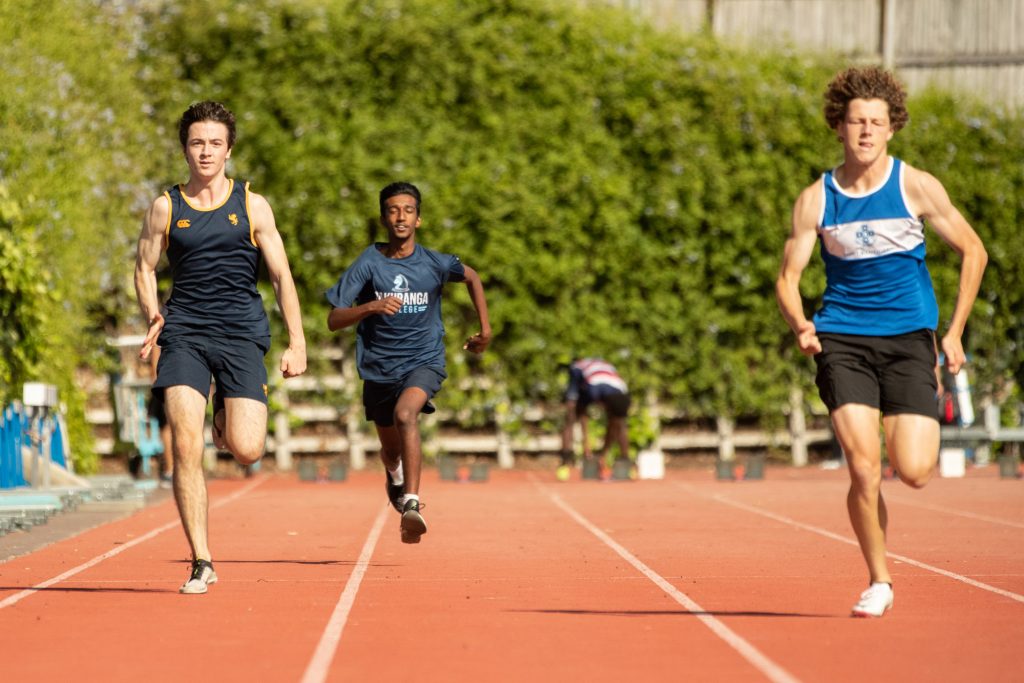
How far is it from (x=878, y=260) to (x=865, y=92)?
0.68 meters

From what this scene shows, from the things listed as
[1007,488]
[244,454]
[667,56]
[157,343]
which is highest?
[667,56]

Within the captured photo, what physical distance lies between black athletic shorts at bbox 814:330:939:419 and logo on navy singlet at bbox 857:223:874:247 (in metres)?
0.37

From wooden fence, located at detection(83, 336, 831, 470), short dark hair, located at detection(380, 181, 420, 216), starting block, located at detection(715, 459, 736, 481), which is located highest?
short dark hair, located at detection(380, 181, 420, 216)

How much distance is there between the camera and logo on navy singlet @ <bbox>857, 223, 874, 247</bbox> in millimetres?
6680

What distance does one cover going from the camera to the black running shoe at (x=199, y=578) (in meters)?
7.63

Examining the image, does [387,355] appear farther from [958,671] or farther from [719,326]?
[719,326]

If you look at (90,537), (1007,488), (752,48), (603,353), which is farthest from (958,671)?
(752,48)

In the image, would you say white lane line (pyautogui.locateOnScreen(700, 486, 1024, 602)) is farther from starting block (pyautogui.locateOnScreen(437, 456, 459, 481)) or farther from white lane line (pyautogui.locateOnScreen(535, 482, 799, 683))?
starting block (pyautogui.locateOnScreen(437, 456, 459, 481))

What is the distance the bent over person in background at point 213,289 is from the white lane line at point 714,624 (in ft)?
6.68

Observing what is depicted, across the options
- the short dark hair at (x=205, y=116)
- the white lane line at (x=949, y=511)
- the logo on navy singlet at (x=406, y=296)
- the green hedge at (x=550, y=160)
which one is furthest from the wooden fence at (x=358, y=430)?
the short dark hair at (x=205, y=116)

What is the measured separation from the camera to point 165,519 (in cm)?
1298

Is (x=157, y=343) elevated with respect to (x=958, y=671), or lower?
elevated

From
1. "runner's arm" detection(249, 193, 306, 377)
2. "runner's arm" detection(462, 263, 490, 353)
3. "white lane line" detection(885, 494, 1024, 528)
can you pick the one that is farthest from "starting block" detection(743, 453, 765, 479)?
"runner's arm" detection(249, 193, 306, 377)

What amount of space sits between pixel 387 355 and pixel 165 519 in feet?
13.4
